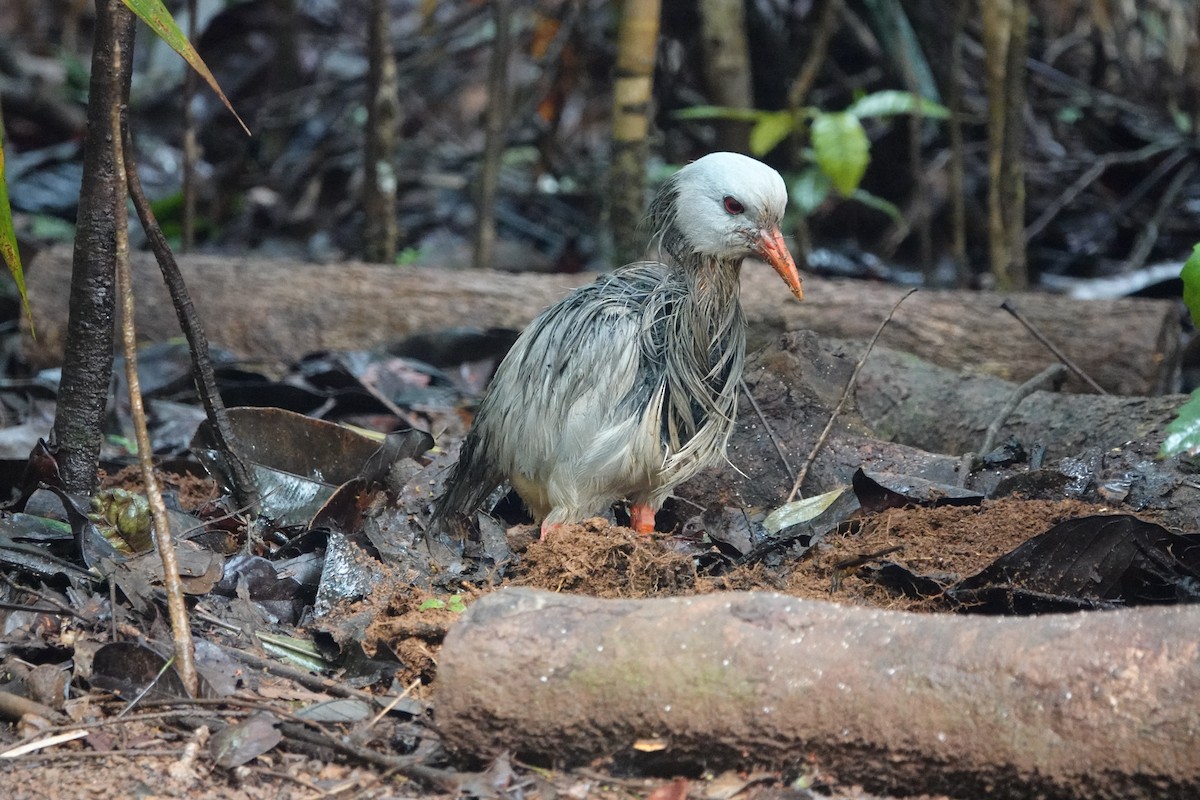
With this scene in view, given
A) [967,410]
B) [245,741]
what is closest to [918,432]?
[967,410]

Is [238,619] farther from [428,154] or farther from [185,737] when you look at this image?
[428,154]

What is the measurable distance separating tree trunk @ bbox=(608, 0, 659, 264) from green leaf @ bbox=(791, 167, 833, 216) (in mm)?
996

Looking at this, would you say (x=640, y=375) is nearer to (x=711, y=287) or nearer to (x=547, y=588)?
(x=711, y=287)

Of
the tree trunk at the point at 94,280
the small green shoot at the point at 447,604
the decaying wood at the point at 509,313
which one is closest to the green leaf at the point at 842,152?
the decaying wood at the point at 509,313

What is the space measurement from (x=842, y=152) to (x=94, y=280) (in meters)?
3.66

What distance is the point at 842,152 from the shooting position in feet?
19.3

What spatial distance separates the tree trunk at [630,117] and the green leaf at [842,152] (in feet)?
2.72

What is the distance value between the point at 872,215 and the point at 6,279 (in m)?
5.22

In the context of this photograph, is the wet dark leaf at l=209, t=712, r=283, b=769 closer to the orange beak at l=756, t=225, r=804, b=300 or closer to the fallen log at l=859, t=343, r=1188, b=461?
the orange beak at l=756, t=225, r=804, b=300

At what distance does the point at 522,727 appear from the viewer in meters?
2.33

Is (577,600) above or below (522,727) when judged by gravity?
above

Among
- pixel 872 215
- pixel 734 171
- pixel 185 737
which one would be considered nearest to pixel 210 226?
pixel 872 215

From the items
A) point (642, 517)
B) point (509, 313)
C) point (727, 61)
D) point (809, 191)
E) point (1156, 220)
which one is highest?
point (727, 61)

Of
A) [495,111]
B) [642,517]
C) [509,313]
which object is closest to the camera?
[642,517]
